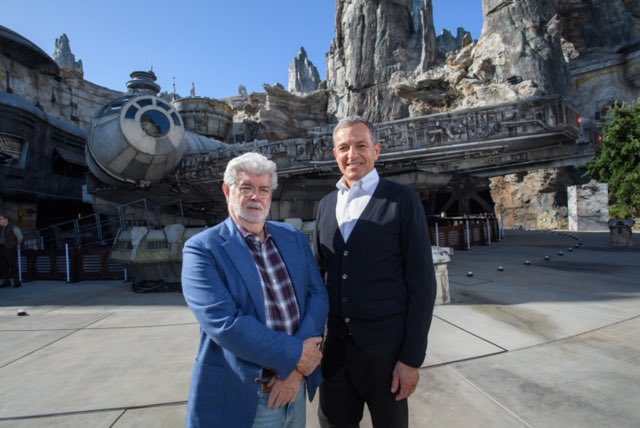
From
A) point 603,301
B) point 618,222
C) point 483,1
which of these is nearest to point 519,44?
point 483,1

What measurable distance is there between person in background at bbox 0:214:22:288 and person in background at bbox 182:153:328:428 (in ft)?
32.0

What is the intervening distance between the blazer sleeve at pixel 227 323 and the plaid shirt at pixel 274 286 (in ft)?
0.39

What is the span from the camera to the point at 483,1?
136 feet

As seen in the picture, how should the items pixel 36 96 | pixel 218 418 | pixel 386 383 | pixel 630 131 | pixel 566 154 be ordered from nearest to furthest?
1. pixel 218 418
2. pixel 386 383
3. pixel 566 154
4. pixel 36 96
5. pixel 630 131

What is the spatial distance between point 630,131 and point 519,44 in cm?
1841

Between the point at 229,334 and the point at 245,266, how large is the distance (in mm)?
323

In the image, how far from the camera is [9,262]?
8.26 m

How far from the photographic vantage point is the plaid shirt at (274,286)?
5.19ft

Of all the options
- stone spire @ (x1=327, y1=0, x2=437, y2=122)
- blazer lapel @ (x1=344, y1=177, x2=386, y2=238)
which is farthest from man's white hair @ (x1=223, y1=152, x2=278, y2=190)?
stone spire @ (x1=327, y1=0, x2=437, y2=122)

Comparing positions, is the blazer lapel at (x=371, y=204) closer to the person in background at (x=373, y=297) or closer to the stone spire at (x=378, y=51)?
the person in background at (x=373, y=297)

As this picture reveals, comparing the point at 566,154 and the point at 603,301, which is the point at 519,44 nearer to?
the point at 566,154

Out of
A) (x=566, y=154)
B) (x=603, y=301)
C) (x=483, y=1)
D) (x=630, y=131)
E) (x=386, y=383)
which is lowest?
(x=603, y=301)

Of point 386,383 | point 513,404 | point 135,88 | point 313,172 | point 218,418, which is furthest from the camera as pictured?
point 135,88

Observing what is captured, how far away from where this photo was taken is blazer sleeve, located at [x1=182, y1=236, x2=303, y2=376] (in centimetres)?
136
